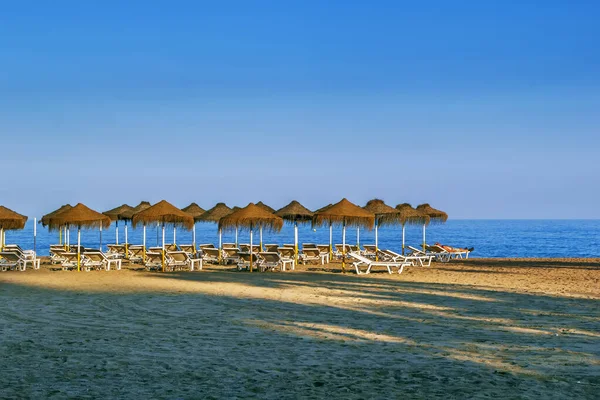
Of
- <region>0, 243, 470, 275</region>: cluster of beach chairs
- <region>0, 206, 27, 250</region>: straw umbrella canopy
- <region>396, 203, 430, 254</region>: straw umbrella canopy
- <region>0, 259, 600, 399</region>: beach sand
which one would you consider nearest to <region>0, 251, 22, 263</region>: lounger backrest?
<region>0, 243, 470, 275</region>: cluster of beach chairs

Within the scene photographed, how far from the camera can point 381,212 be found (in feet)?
70.4

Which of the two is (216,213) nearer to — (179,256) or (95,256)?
(179,256)

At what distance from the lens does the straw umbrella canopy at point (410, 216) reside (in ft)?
74.0

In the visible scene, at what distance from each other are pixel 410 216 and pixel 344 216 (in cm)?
498

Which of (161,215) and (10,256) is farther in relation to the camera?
(10,256)

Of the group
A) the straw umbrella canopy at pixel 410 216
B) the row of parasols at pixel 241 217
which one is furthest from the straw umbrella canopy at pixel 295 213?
the straw umbrella canopy at pixel 410 216

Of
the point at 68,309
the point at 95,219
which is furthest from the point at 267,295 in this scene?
the point at 95,219

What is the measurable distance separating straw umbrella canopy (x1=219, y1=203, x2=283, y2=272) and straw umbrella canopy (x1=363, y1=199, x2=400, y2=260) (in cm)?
388

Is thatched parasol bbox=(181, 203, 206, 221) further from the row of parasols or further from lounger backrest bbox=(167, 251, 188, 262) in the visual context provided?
lounger backrest bbox=(167, 251, 188, 262)

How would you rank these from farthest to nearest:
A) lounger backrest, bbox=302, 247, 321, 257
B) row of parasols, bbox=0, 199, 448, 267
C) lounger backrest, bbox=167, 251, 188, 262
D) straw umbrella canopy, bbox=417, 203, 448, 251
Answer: straw umbrella canopy, bbox=417, 203, 448, 251 → lounger backrest, bbox=302, 247, 321, 257 → lounger backrest, bbox=167, 251, 188, 262 → row of parasols, bbox=0, 199, 448, 267

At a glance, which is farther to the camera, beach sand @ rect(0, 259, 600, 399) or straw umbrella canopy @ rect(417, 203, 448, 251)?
straw umbrella canopy @ rect(417, 203, 448, 251)

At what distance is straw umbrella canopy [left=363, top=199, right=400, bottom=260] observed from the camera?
21.5 m

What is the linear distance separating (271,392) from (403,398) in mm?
1115

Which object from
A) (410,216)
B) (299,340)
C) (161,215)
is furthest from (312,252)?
(299,340)
